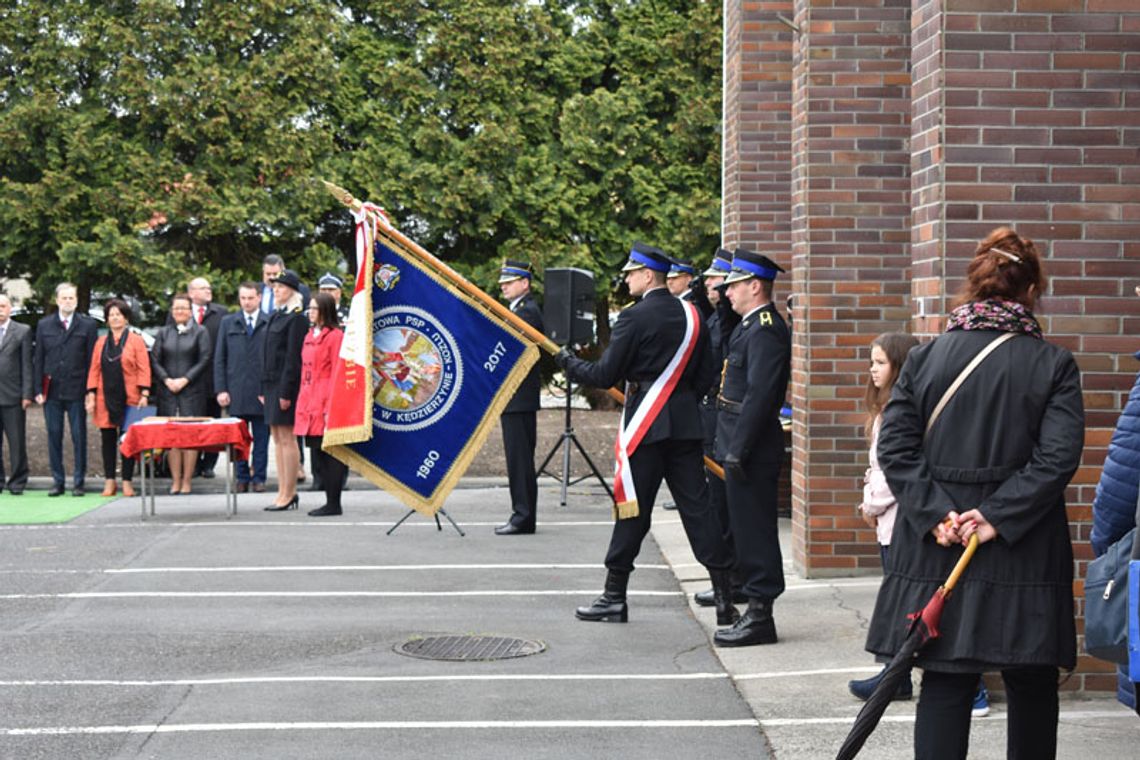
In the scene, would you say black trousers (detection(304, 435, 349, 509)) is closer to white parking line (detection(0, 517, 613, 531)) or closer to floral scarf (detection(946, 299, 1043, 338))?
white parking line (detection(0, 517, 613, 531))

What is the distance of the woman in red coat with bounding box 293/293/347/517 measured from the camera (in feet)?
47.3

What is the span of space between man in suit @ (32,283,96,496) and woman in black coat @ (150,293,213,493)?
2.17 feet

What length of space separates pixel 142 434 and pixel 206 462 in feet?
12.2

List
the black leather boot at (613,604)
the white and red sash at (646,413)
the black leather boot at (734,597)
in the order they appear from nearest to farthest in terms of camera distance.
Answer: the white and red sash at (646,413)
the black leather boot at (613,604)
the black leather boot at (734,597)

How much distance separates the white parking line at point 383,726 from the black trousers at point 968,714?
5.54ft

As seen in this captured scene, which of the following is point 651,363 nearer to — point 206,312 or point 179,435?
point 179,435

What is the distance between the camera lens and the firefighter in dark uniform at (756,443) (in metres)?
8.72

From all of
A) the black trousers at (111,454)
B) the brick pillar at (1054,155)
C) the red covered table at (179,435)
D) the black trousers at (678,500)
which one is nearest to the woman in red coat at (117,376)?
the black trousers at (111,454)

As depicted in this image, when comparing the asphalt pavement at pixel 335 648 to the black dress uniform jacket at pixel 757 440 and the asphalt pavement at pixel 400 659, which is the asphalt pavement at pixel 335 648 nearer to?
the asphalt pavement at pixel 400 659

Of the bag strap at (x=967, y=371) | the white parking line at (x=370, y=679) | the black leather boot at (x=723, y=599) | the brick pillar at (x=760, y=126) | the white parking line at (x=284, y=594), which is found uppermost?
the brick pillar at (x=760, y=126)

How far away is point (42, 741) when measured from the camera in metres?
6.79

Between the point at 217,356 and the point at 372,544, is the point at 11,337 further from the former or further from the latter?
the point at 372,544

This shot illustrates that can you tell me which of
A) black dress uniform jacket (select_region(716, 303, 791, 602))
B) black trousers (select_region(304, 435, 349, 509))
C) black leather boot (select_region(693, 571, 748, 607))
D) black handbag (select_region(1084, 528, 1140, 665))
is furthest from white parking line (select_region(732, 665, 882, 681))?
black trousers (select_region(304, 435, 349, 509))

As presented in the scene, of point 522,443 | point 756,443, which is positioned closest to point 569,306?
point 522,443
